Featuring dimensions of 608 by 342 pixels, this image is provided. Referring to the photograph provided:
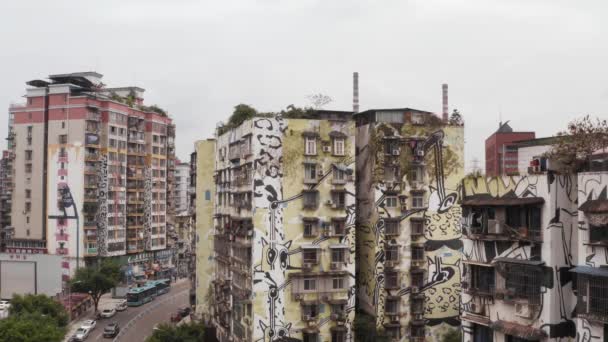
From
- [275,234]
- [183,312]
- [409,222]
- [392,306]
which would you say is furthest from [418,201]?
[183,312]

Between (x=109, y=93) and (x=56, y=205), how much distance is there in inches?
712

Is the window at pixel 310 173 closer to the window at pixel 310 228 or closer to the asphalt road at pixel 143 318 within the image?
the window at pixel 310 228

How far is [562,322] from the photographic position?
24438 mm

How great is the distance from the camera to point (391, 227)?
43.1 metres

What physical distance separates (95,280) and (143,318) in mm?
6982

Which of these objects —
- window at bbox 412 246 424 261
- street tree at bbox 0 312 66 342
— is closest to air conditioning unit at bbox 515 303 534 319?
window at bbox 412 246 424 261

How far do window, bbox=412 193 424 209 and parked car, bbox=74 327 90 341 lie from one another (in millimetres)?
34571

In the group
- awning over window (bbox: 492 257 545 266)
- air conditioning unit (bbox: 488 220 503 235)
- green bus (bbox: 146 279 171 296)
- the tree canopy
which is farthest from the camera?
green bus (bbox: 146 279 171 296)

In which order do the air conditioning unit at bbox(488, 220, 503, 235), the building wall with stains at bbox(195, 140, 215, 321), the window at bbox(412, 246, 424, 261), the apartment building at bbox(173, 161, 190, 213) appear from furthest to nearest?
the apartment building at bbox(173, 161, 190, 213) → the building wall with stains at bbox(195, 140, 215, 321) → the window at bbox(412, 246, 424, 261) → the air conditioning unit at bbox(488, 220, 503, 235)

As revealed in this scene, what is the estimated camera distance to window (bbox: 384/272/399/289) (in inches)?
1688

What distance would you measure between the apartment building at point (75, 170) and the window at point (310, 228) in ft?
164

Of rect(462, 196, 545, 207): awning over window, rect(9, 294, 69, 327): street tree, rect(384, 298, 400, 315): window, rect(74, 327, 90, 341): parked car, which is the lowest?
rect(74, 327, 90, 341): parked car

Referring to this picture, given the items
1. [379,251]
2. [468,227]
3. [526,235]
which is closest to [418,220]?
[379,251]

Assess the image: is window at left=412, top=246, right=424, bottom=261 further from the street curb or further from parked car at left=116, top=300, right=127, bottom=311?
parked car at left=116, top=300, right=127, bottom=311
